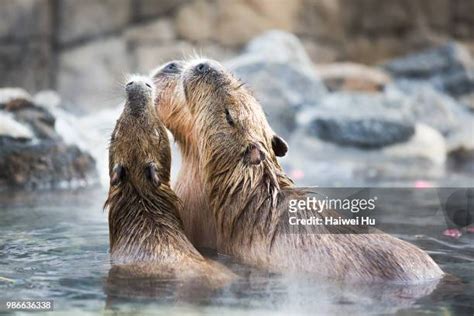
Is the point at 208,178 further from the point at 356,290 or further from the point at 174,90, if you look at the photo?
the point at 356,290

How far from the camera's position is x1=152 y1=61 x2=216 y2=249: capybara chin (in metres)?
4.43

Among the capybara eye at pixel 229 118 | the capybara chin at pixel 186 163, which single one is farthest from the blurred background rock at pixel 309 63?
the capybara eye at pixel 229 118

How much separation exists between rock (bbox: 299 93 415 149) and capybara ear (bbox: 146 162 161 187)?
6051mm

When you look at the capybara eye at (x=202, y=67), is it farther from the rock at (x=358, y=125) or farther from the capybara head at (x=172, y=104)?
the rock at (x=358, y=125)

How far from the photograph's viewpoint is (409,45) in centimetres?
1350

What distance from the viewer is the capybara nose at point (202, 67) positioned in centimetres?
450

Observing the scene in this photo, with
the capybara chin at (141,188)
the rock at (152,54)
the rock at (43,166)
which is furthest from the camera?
the rock at (152,54)

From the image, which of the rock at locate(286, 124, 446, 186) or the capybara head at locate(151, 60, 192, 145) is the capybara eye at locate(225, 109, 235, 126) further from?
the rock at locate(286, 124, 446, 186)

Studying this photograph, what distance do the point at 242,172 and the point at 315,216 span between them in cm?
46

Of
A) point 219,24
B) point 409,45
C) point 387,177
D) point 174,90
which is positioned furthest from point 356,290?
point 409,45

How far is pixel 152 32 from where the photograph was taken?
1162 cm

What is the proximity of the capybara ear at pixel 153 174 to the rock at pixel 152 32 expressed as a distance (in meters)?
7.57

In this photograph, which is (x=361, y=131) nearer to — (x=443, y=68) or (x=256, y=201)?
(x=443, y=68)

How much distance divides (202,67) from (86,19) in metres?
7.25
